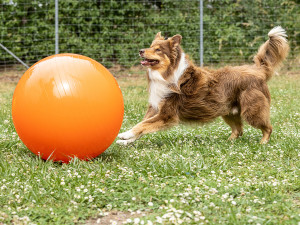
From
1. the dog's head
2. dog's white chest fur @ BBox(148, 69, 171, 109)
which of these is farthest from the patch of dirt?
the dog's head

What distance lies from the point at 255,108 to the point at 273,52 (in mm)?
864

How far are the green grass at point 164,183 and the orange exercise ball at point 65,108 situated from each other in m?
0.20

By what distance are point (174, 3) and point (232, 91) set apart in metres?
7.52

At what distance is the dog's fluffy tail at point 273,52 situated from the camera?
5719 millimetres

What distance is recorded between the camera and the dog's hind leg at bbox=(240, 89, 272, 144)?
5508 mm

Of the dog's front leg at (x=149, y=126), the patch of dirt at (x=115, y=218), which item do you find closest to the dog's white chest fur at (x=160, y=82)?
the dog's front leg at (x=149, y=126)

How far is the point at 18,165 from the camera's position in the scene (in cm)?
438

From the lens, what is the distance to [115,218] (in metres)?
3.22

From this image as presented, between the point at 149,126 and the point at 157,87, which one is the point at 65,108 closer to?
the point at 149,126

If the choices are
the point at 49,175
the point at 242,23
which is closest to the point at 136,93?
the point at 242,23

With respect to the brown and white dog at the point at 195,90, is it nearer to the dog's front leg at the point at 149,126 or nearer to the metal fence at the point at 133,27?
the dog's front leg at the point at 149,126

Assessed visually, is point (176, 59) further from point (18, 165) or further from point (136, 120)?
point (18, 165)

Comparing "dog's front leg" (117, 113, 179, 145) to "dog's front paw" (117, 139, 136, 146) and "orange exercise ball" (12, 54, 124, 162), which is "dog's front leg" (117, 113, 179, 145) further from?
"orange exercise ball" (12, 54, 124, 162)

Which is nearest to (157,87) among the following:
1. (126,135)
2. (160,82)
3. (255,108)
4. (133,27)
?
(160,82)
